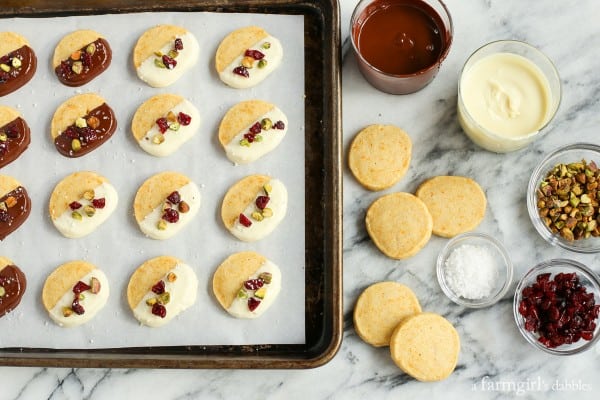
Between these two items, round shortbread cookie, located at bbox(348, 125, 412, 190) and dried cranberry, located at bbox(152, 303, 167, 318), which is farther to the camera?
round shortbread cookie, located at bbox(348, 125, 412, 190)

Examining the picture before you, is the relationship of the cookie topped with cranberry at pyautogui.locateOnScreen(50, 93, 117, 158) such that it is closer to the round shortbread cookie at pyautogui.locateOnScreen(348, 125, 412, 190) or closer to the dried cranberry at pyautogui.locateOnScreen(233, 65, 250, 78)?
the dried cranberry at pyautogui.locateOnScreen(233, 65, 250, 78)

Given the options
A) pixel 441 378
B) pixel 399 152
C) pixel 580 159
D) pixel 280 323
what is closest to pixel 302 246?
pixel 280 323

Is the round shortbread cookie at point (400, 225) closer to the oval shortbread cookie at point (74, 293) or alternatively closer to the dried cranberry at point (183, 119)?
the dried cranberry at point (183, 119)

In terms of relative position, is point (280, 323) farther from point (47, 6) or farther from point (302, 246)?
point (47, 6)

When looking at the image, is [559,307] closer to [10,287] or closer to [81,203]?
[81,203]

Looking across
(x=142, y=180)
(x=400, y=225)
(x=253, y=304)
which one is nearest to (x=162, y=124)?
(x=142, y=180)

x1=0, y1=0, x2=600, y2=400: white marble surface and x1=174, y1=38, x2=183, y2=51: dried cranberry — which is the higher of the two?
x1=174, y1=38, x2=183, y2=51: dried cranberry

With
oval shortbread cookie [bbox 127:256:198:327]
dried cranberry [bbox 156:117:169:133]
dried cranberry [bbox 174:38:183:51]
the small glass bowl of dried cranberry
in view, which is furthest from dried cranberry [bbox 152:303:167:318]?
the small glass bowl of dried cranberry
